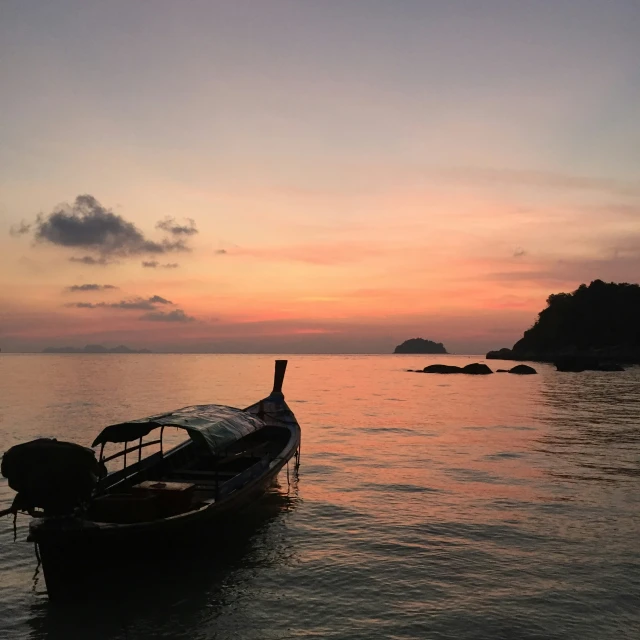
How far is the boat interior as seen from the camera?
12062 millimetres

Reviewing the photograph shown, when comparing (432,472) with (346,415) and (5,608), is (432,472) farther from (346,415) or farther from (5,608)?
(346,415)

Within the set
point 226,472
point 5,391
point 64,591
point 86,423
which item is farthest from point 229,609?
point 5,391

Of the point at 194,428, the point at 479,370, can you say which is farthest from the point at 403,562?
the point at 479,370

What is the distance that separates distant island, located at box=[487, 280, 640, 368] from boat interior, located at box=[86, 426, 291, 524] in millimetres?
134745

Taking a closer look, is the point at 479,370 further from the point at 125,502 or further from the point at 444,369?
the point at 125,502

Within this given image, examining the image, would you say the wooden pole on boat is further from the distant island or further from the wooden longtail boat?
the distant island

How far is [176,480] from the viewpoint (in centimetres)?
1752

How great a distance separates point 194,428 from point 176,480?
4311 mm

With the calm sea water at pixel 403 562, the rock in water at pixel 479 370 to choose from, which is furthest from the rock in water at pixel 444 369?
the calm sea water at pixel 403 562

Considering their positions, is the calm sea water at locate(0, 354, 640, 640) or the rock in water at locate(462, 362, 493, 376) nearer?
the calm sea water at locate(0, 354, 640, 640)

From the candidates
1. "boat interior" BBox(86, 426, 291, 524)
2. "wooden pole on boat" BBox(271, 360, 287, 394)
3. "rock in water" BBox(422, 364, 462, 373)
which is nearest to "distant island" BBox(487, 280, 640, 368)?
"rock in water" BBox(422, 364, 462, 373)

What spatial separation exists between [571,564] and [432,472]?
11.2 meters

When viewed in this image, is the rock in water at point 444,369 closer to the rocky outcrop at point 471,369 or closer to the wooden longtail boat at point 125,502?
the rocky outcrop at point 471,369

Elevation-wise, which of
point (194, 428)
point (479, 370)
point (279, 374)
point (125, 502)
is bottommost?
point (479, 370)
